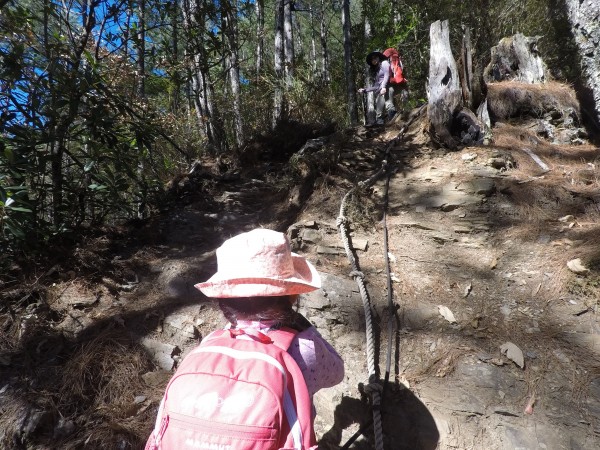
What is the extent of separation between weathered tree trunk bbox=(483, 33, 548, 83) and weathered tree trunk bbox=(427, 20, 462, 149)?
1281 mm

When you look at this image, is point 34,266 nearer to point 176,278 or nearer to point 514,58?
point 176,278

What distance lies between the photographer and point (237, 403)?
1.18m

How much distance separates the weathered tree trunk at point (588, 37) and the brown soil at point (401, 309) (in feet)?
Result: 4.03

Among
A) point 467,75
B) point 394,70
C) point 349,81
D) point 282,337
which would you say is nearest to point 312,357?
point 282,337

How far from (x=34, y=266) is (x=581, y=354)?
13.1 feet

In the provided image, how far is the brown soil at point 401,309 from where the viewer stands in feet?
6.75

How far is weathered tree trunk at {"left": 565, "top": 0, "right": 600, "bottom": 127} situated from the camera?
15.6 ft

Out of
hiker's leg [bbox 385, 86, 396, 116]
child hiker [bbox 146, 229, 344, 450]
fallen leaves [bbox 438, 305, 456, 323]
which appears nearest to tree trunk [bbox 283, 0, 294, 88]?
hiker's leg [bbox 385, 86, 396, 116]

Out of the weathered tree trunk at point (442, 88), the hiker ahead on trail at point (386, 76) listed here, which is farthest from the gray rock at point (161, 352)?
the hiker ahead on trail at point (386, 76)

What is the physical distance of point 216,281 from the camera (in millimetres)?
1426

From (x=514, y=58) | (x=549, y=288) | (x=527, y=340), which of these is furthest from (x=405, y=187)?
(x=514, y=58)

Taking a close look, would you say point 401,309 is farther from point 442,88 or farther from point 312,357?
point 442,88

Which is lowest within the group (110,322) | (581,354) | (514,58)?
(581,354)

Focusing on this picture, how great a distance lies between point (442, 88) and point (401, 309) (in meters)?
3.48
